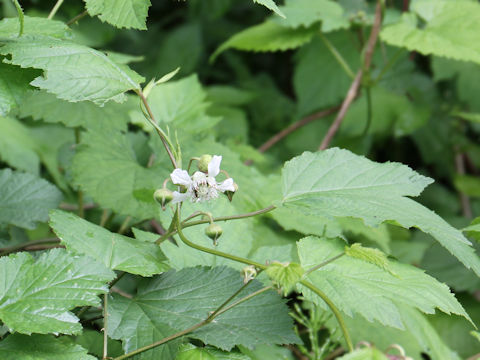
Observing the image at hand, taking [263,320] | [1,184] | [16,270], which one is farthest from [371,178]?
[1,184]

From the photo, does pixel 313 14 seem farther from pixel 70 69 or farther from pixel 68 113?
pixel 70 69

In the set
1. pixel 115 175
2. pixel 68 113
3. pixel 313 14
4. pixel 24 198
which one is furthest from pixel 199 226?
pixel 313 14

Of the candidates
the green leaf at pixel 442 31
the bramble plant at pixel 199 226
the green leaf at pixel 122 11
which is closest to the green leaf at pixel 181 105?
the bramble plant at pixel 199 226

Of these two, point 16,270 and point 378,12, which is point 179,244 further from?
point 378,12

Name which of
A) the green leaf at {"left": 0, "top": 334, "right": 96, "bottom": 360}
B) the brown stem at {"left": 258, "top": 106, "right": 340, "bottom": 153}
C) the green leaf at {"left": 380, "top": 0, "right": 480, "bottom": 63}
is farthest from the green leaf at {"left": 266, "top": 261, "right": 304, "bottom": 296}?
the brown stem at {"left": 258, "top": 106, "right": 340, "bottom": 153}

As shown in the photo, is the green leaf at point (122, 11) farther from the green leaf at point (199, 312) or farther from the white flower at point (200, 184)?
the green leaf at point (199, 312)

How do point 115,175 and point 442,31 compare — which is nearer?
point 115,175
